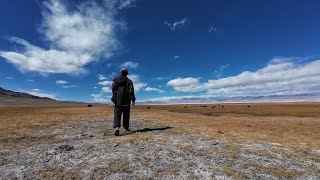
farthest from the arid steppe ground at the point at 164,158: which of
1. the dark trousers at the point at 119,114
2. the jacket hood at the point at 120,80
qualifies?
the jacket hood at the point at 120,80

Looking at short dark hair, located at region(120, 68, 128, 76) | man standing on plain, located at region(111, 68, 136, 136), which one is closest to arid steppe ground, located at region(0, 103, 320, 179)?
man standing on plain, located at region(111, 68, 136, 136)

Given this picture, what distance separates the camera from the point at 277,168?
930 centimetres

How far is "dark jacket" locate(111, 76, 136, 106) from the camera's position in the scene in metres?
16.4

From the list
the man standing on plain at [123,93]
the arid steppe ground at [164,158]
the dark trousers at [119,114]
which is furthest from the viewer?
the man standing on plain at [123,93]

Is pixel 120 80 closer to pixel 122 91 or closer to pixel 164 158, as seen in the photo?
pixel 122 91

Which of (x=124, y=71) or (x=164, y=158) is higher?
(x=124, y=71)

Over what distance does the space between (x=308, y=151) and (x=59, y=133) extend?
13.2m

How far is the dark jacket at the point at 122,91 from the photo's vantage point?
16378 millimetres

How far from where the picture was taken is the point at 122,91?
16.5m

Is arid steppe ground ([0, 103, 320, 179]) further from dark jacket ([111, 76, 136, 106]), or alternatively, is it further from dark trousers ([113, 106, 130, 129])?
dark jacket ([111, 76, 136, 106])

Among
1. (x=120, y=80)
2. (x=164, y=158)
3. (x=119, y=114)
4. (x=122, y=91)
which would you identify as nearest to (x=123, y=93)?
(x=122, y=91)

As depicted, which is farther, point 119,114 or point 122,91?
point 122,91

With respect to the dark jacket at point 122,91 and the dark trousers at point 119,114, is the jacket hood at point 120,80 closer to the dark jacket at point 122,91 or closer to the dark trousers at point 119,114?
the dark jacket at point 122,91

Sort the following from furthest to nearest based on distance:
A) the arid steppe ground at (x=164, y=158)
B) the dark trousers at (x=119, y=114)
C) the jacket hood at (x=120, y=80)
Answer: the jacket hood at (x=120, y=80) → the dark trousers at (x=119, y=114) → the arid steppe ground at (x=164, y=158)
